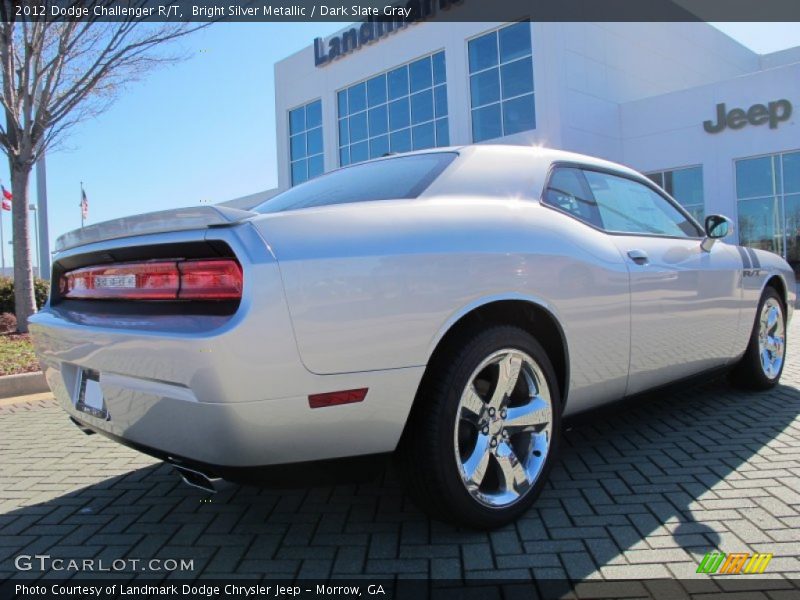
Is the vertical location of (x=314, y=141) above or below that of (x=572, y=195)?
above

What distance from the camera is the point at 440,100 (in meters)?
21.7

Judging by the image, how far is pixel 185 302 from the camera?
2.08 meters

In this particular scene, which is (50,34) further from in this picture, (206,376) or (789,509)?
(789,509)

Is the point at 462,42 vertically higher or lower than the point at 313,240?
higher

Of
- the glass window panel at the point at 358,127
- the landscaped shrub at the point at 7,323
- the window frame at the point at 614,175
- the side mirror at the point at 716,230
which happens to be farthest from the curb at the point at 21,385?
the glass window panel at the point at 358,127

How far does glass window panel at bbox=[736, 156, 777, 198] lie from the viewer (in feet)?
56.4

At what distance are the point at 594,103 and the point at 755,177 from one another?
520 centimetres

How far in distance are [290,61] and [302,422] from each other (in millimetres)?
29572

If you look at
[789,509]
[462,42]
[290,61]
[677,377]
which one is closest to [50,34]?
[677,377]

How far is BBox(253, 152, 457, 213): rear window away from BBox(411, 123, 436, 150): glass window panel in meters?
19.4

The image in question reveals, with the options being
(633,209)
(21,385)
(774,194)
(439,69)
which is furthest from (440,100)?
(633,209)

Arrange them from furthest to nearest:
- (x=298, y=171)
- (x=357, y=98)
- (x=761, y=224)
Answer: (x=298, y=171) → (x=357, y=98) → (x=761, y=224)

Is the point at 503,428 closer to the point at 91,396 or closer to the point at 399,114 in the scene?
the point at 91,396

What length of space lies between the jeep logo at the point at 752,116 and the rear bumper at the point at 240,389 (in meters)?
Result: 18.6
